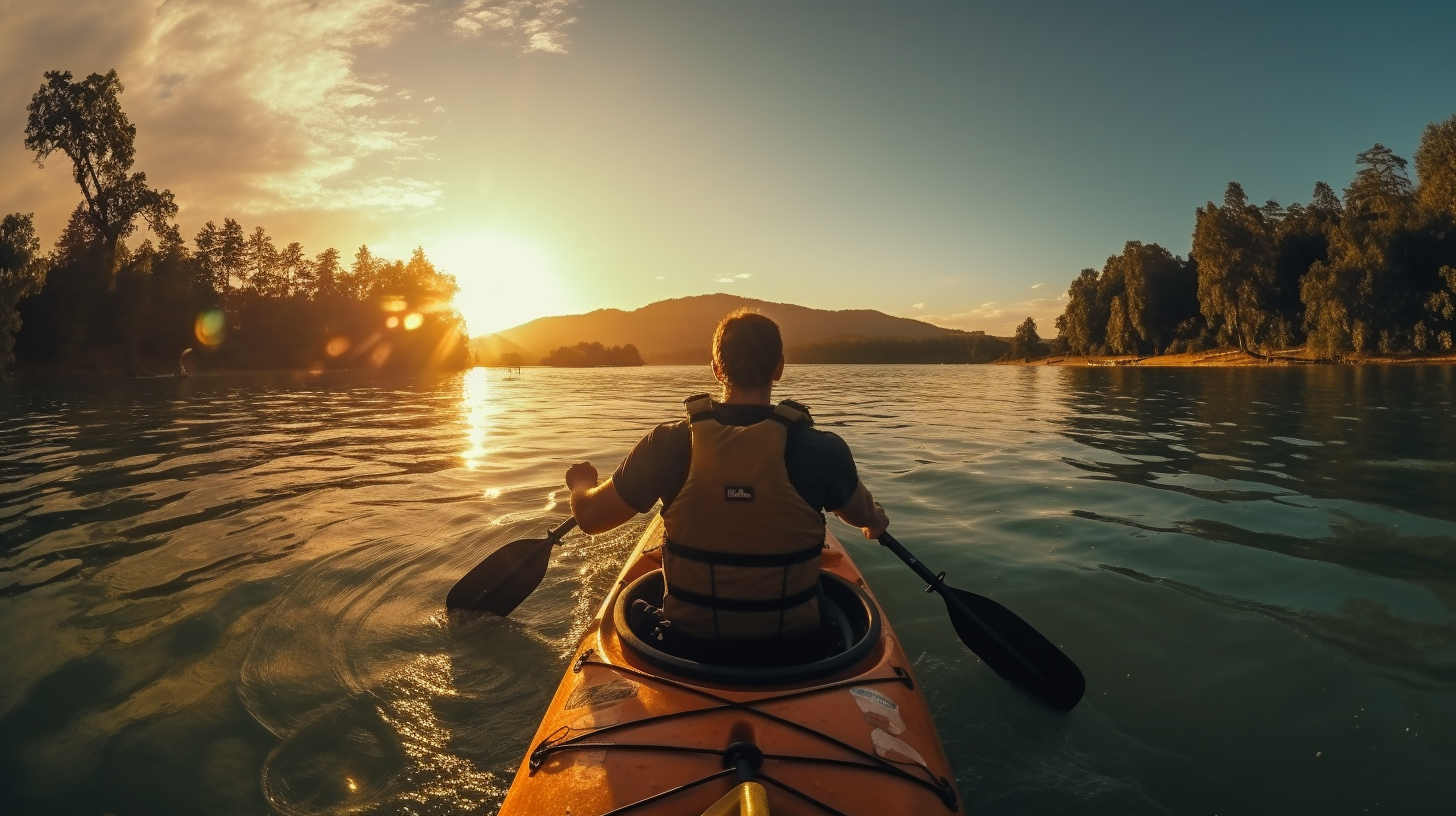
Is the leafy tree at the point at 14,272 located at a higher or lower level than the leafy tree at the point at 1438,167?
lower

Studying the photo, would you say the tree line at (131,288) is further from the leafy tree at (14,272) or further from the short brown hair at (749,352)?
the short brown hair at (749,352)

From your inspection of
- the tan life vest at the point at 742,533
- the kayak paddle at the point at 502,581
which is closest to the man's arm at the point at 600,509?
the tan life vest at the point at 742,533

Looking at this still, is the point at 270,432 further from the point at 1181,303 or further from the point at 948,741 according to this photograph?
the point at 1181,303

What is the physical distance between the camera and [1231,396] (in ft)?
84.1

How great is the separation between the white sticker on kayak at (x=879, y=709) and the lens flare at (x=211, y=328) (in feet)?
205

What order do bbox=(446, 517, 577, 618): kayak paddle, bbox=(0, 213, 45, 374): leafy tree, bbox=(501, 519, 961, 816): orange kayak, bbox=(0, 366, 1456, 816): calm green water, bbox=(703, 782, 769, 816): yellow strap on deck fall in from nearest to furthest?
bbox=(703, 782, 769, 816): yellow strap on deck, bbox=(501, 519, 961, 816): orange kayak, bbox=(0, 366, 1456, 816): calm green water, bbox=(446, 517, 577, 618): kayak paddle, bbox=(0, 213, 45, 374): leafy tree

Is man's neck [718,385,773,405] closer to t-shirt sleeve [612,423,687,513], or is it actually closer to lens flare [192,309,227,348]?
t-shirt sleeve [612,423,687,513]

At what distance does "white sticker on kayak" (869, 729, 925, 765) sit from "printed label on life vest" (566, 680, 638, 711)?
1099 mm

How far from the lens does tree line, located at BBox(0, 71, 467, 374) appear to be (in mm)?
38875

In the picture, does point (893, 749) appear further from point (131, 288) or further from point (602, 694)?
point (131, 288)

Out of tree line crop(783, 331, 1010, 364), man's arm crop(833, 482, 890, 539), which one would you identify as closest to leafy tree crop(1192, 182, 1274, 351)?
tree line crop(783, 331, 1010, 364)

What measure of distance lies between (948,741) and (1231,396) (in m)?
27.6

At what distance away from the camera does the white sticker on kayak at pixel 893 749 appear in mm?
2824

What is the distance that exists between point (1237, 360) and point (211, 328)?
83836 mm
